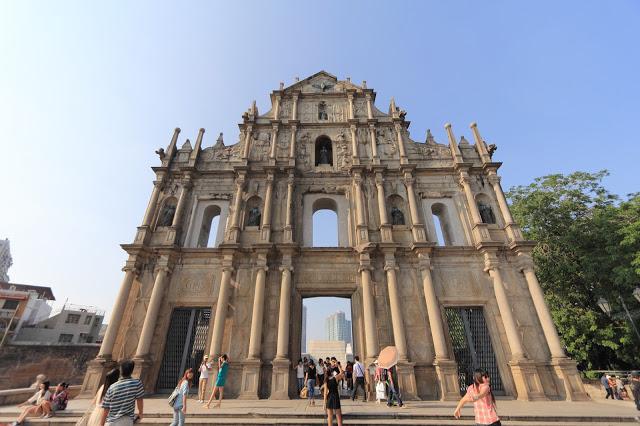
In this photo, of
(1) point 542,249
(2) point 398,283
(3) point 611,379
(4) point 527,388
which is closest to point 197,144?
(2) point 398,283

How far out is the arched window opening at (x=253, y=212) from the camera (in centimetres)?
1475

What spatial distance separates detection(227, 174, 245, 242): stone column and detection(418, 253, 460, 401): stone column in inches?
325

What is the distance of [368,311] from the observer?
11.9 metres

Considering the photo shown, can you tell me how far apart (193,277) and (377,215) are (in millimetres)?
8860

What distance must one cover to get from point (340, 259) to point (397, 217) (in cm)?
366

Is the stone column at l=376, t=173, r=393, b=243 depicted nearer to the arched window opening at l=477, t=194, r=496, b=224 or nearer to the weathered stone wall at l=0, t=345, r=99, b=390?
the arched window opening at l=477, t=194, r=496, b=224

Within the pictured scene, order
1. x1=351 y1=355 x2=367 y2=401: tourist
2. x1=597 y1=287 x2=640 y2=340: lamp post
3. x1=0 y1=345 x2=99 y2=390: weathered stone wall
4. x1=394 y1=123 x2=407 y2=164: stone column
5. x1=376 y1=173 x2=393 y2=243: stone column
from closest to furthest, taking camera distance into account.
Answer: x1=351 y1=355 x2=367 y2=401: tourist
x1=376 y1=173 x2=393 y2=243: stone column
x1=597 y1=287 x2=640 y2=340: lamp post
x1=394 y1=123 x2=407 y2=164: stone column
x1=0 y1=345 x2=99 y2=390: weathered stone wall

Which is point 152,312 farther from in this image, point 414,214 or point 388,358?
point 414,214

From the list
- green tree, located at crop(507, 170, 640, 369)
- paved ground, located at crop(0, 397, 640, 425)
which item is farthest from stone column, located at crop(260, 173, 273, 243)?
green tree, located at crop(507, 170, 640, 369)

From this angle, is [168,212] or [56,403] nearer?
[56,403]

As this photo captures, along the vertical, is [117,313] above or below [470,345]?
above

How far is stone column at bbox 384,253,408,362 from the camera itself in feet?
36.7

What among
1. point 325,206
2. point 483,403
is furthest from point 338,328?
point 483,403

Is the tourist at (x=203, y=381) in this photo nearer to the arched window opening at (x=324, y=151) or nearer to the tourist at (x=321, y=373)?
the tourist at (x=321, y=373)
